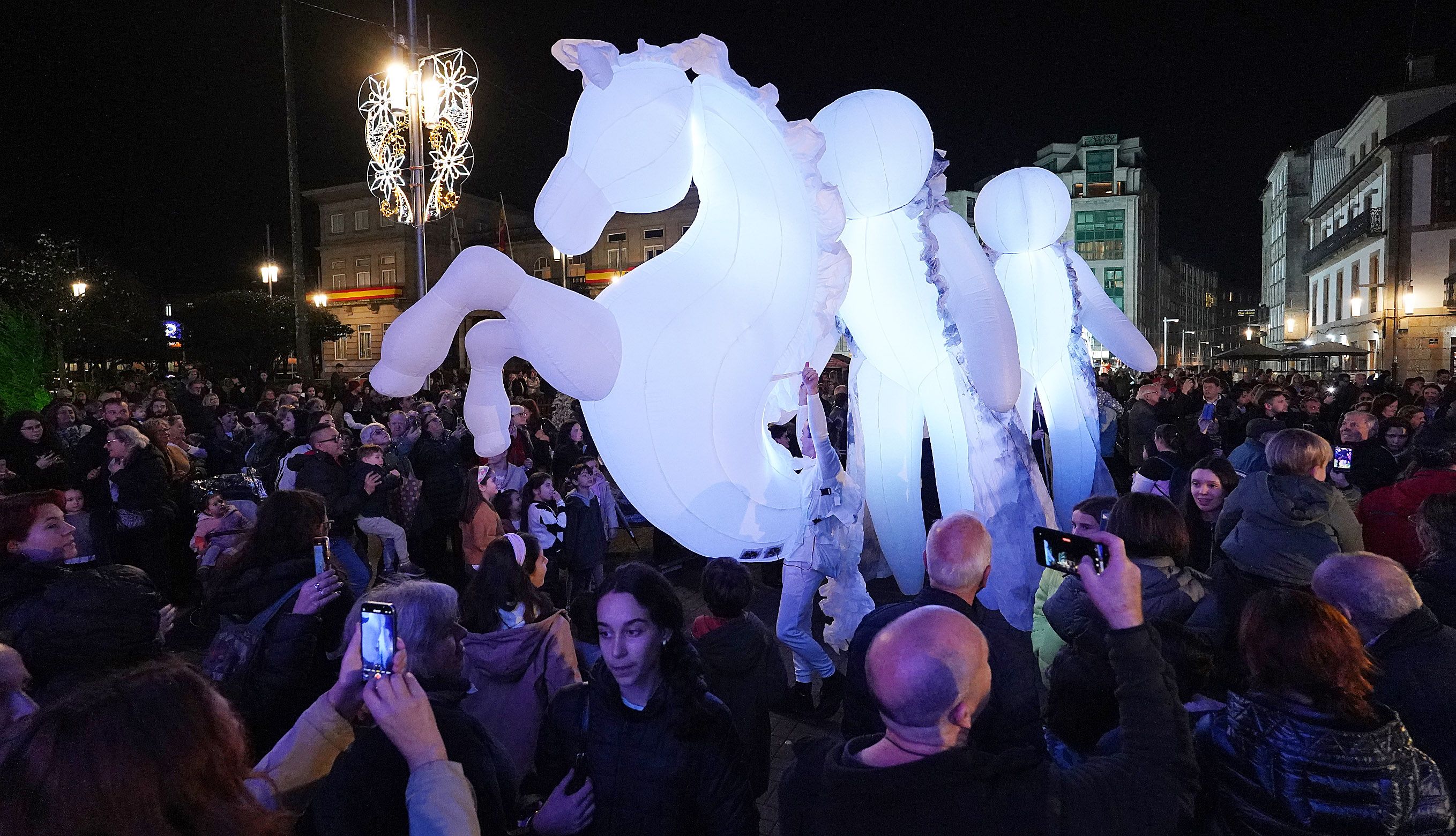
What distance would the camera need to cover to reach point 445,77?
31.7ft

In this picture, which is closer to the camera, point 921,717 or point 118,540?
point 921,717

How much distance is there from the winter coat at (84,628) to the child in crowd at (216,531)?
5.89 ft

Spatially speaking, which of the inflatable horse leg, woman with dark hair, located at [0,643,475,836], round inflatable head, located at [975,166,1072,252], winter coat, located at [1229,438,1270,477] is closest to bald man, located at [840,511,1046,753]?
woman with dark hair, located at [0,643,475,836]

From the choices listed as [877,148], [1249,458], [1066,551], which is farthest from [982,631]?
[1249,458]

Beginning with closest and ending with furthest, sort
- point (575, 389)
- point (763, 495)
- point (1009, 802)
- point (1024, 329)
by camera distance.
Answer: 1. point (1009, 802)
2. point (575, 389)
3. point (763, 495)
4. point (1024, 329)

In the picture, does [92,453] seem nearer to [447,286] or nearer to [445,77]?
[447,286]

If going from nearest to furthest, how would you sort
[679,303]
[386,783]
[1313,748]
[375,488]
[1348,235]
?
[386,783]
[1313,748]
[679,303]
[375,488]
[1348,235]

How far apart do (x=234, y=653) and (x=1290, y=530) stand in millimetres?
3811

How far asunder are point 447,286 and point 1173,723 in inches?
113

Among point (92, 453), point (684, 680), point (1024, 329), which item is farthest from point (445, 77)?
point (684, 680)

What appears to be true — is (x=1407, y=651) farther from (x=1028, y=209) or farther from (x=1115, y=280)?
(x=1115, y=280)

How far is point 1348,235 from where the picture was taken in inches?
1122

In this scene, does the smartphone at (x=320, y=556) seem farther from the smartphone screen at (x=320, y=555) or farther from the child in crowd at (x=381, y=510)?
the child in crowd at (x=381, y=510)

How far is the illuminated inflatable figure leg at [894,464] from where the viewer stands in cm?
578
